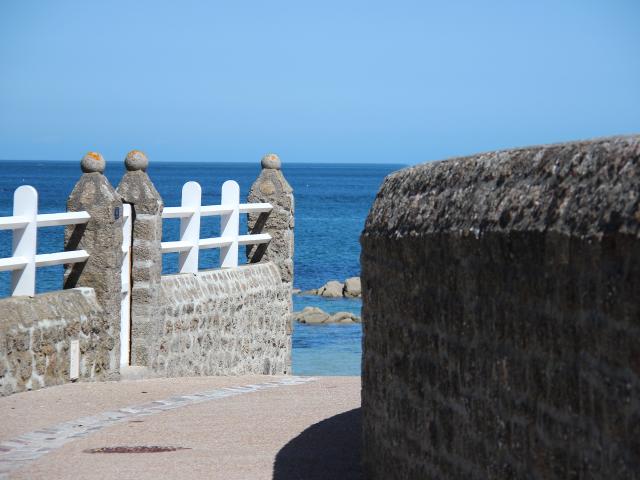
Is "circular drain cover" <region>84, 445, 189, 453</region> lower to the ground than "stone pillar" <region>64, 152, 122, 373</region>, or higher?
lower

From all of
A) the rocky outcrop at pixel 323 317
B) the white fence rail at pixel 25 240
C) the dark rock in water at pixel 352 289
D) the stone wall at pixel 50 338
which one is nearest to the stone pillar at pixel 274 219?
the stone wall at pixel 50 338

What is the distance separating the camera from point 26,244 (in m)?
10.8

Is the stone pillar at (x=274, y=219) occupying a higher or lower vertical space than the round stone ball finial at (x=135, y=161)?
lower

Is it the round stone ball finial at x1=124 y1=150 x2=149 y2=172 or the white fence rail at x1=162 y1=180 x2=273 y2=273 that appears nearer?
the round stone ball finial at x1=124 y1=150 x2=149 y2=172

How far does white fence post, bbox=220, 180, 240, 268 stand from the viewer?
1498cm

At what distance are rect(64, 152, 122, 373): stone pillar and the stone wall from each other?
0.19 ft

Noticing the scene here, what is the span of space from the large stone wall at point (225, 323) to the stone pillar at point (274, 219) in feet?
0.67

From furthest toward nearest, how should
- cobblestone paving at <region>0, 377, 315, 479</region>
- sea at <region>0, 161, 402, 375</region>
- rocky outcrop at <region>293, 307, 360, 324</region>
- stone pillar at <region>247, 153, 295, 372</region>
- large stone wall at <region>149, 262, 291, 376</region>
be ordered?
rocky outcrop at <region>293, 307, 360, 324</region>, sea at <region>0, 161, 402, 375</region>, stone pillar at <region>247, 153, 295, 372</region>, large stone wall at <region>149, 262, 291, 376</region>, cobblestone paving at <region>0, 377, 315, 479</region>

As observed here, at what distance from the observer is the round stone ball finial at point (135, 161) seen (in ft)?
42.3

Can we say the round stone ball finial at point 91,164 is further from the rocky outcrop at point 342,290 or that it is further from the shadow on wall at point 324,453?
the rocky outcrop at point 342,290

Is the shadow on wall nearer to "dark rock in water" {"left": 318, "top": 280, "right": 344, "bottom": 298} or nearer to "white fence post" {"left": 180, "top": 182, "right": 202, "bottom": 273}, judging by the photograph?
"white fence post" {"left": 180, "top": 182, "right": 202, "bottom": 273}

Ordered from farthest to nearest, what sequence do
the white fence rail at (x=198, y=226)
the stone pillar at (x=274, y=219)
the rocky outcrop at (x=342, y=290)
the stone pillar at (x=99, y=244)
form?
the rocky outcrop at (x=342, y=290) < the stone pillar at (x=274, y=219) < the white fence rail at (x=198, y=226) < the stone pillar at (x=99, y=244)

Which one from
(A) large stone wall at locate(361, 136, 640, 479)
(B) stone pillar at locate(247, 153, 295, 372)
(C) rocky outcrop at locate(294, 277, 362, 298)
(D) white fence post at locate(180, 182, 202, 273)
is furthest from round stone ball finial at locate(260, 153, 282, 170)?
(C) rocky outcrop at locate(294, 277, 362, 298)

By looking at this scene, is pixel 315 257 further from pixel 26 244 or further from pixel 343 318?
pixel 26 244
